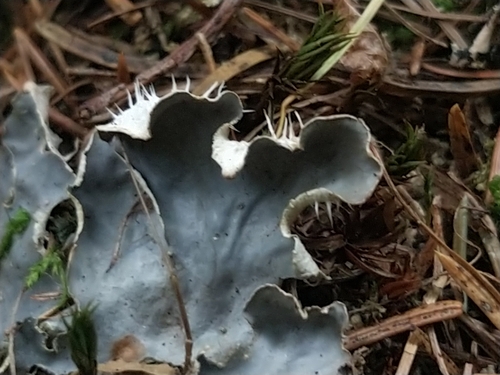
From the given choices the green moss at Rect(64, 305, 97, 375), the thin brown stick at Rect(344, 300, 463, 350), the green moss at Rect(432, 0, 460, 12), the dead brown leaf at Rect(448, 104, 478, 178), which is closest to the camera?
the green moss at Rect(64, 305, 97, 375)

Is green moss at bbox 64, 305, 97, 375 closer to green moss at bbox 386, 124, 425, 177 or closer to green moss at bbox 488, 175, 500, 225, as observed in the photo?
green moss at bbox 386, 124, 425, 177

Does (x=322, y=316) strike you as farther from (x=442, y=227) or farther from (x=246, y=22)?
(x=246, y=22)

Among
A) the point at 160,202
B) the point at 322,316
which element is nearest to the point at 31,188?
the point at 160,202

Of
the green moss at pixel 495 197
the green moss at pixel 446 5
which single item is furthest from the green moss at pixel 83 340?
the green moss at pixel 446 5

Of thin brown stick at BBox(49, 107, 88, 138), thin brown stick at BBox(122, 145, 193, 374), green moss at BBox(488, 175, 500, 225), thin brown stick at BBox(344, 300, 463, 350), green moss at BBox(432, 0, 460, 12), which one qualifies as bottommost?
thin brown stick at BBox(344, 300, 463, 350)

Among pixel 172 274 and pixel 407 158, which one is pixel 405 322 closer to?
pixel 407 158

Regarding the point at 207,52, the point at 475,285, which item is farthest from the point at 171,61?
the point at 475,285

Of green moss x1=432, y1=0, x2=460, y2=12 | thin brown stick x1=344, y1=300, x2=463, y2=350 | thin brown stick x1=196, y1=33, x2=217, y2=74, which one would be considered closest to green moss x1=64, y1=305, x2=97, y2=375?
thin brown stick x1=344, y1=300, x2=463, y2=350

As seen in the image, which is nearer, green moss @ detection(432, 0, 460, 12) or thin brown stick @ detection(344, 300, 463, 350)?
thin brown stick @ detection(344, 300, 463, 350)

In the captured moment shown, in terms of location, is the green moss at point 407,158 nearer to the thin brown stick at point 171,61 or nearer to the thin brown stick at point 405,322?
the thin brown stick at point 405,322
